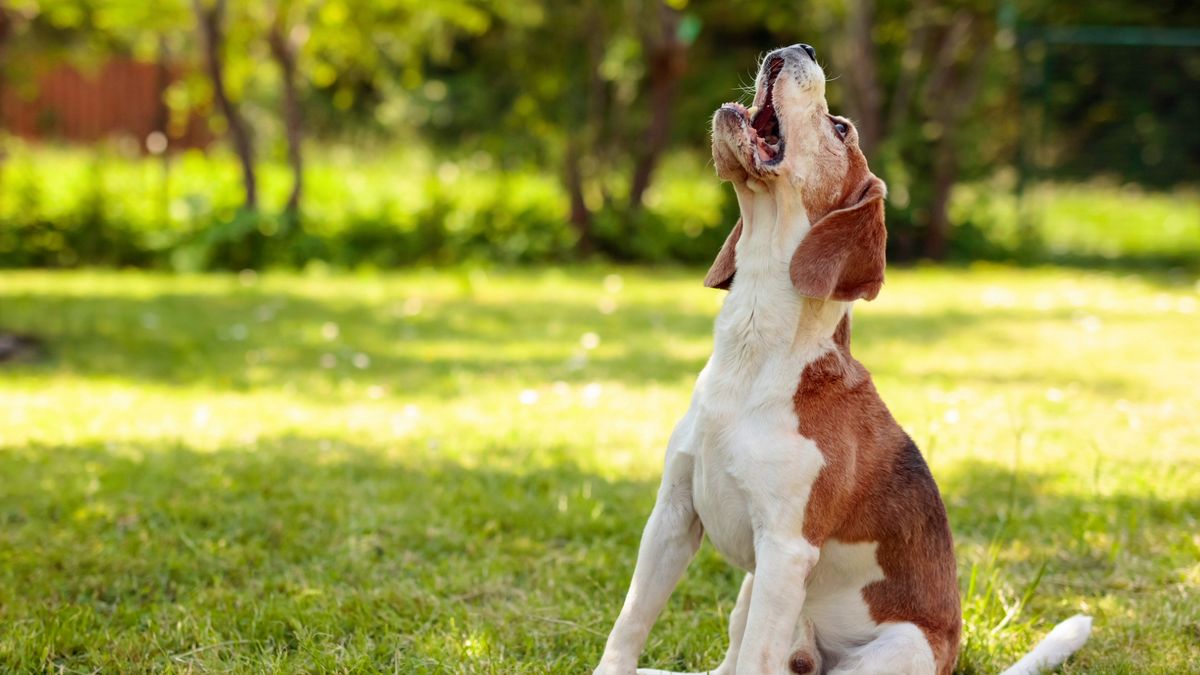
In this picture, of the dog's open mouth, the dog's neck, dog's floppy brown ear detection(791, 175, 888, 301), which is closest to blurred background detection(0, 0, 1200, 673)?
the dog's neck

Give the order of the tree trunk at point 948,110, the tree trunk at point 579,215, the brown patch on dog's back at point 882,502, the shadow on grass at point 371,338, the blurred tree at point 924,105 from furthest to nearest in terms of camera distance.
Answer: the tree trunk at point 948,110 → the blurred tree at point 924,105 → the tree trunk at point 579,215 → the shadow on grass at point 371,338 → the brown patch on dog's back at point 882,502

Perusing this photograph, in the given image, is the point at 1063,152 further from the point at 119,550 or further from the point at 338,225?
the point at 119,550

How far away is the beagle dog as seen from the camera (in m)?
2.53

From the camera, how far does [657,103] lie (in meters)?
12.6

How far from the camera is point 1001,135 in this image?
14.9m

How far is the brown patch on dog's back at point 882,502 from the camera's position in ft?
8.52

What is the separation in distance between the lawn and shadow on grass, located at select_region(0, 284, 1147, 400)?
36 mm

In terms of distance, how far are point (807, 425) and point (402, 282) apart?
8560 mm

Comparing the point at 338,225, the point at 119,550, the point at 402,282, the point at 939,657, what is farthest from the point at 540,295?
the point at 939,657

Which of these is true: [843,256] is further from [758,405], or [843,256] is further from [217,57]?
[217,57]

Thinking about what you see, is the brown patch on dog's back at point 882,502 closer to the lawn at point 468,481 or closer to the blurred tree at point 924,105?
the lawn at point 468,481

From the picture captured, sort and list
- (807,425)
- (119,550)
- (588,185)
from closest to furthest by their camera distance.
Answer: (807,425) < (119,550) < (588,185)

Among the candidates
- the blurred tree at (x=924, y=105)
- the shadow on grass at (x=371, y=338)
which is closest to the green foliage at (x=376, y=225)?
the blurred tree at (x=924, y=105)

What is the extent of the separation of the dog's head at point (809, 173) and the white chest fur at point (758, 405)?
0.06 m
